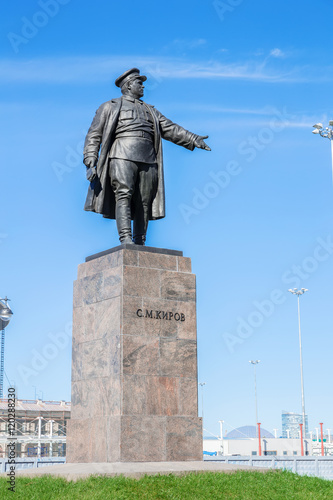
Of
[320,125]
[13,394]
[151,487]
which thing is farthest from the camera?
A: [320,125]

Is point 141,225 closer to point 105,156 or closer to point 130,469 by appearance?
point 105,156

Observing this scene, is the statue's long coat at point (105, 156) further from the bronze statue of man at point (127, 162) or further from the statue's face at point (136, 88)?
the statue's face at point (136, 88)

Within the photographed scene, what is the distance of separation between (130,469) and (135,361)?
1941 mm

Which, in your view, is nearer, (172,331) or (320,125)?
(172,331)

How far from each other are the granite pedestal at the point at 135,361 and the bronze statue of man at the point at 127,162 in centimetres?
87

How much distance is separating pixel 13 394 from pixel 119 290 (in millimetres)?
2353

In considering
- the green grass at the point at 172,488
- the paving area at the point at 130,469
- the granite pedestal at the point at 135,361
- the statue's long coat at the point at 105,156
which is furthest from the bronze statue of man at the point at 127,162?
the green grass at the point at 172,488

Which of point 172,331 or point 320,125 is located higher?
point 320,125

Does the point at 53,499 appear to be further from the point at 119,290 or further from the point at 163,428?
the point at 119,290

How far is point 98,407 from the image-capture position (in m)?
11.4

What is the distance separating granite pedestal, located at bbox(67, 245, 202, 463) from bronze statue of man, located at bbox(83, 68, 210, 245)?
0.87 meters

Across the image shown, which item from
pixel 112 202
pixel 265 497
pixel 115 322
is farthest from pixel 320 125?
pixel 265 497

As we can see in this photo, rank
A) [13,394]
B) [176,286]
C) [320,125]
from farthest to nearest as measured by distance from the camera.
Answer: [320,125], [176,286], [13,394]

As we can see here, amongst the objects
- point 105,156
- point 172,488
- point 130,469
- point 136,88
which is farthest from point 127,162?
point 172,488
